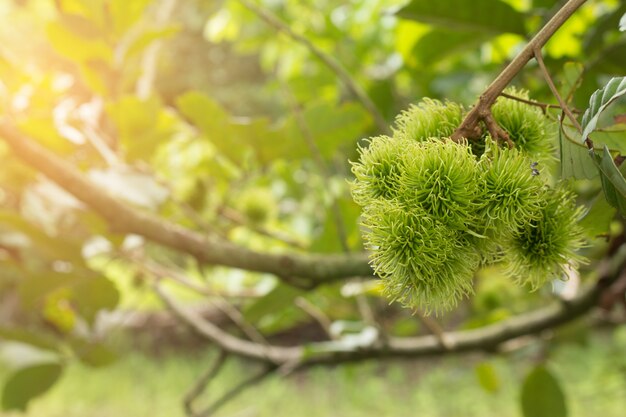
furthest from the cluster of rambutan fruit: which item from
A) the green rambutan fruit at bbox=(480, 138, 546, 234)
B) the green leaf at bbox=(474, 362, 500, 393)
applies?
the green leaf at bbox=(474, 362, 500, 393)

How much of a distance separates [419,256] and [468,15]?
57 centimetres

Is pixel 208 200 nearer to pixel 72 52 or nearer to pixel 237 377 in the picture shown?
pixel 72 52

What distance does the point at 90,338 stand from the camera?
58.6 inches

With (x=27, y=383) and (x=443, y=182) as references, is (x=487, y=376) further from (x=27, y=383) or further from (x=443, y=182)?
(x=443, y=182)

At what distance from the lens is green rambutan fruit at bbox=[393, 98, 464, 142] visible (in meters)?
0.52

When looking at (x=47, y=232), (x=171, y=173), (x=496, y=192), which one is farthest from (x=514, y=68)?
(x=171, y=173)

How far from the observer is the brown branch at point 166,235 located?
92 cm

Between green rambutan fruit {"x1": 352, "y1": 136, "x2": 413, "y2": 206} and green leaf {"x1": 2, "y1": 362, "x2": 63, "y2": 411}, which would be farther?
green leaf {"x1": 2, "y1": 362, "x2": 63, "y2": 411}

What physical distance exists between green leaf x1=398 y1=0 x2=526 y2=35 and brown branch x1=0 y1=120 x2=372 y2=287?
1.17ft

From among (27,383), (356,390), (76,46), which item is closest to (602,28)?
(76,46)

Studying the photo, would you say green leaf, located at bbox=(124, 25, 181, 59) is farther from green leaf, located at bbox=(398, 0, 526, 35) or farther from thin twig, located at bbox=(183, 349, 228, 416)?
thin twig, located at bbox=(183, 349, 228, 416)

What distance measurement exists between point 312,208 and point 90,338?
0.96 m

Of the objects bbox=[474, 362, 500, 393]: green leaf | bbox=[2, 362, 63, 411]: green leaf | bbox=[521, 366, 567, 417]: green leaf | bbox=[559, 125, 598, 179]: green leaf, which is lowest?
bbox=[474, 362, 500, 393]: green leaf

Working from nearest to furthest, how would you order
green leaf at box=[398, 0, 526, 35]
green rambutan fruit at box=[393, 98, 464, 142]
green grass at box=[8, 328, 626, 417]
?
green rambutan fruit at box=[393, 98, 464, 142] < green leaf at box=[398, 0, 526, 35] < green grass at box=[8, 328, 626, 417]
